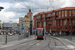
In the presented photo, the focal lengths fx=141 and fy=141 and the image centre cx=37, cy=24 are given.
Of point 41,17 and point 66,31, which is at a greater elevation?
Result: point 41,17

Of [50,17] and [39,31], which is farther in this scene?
[50,17]

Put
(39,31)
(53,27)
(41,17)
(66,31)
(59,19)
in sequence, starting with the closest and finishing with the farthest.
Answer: (39,31)
(66,31)
(59,19)
(53,27)
(41,17)

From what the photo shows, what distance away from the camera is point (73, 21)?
316ft

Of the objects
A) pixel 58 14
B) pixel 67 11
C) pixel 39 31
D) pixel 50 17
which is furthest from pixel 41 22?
pixel 39 31

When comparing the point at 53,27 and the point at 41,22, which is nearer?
the point at 53,27

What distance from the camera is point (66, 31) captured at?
95.9 m

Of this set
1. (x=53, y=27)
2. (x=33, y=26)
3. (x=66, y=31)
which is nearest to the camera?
(x=66, y=31)

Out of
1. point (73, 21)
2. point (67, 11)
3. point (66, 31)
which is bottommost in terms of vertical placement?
point (66, 31)

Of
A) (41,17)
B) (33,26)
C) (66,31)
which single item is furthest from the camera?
(33,26)

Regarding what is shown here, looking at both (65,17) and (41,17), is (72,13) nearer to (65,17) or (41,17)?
(65,17)

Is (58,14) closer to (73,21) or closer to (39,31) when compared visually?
(73,21)

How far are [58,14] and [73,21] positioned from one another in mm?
12852

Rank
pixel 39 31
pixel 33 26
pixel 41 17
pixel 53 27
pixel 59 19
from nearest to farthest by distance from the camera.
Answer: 1. pixel 39 31
2. pixel 59 19
3. pixel 53 27
4. pixel 41 17
5. pixel 33 26

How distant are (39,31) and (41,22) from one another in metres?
86.4
